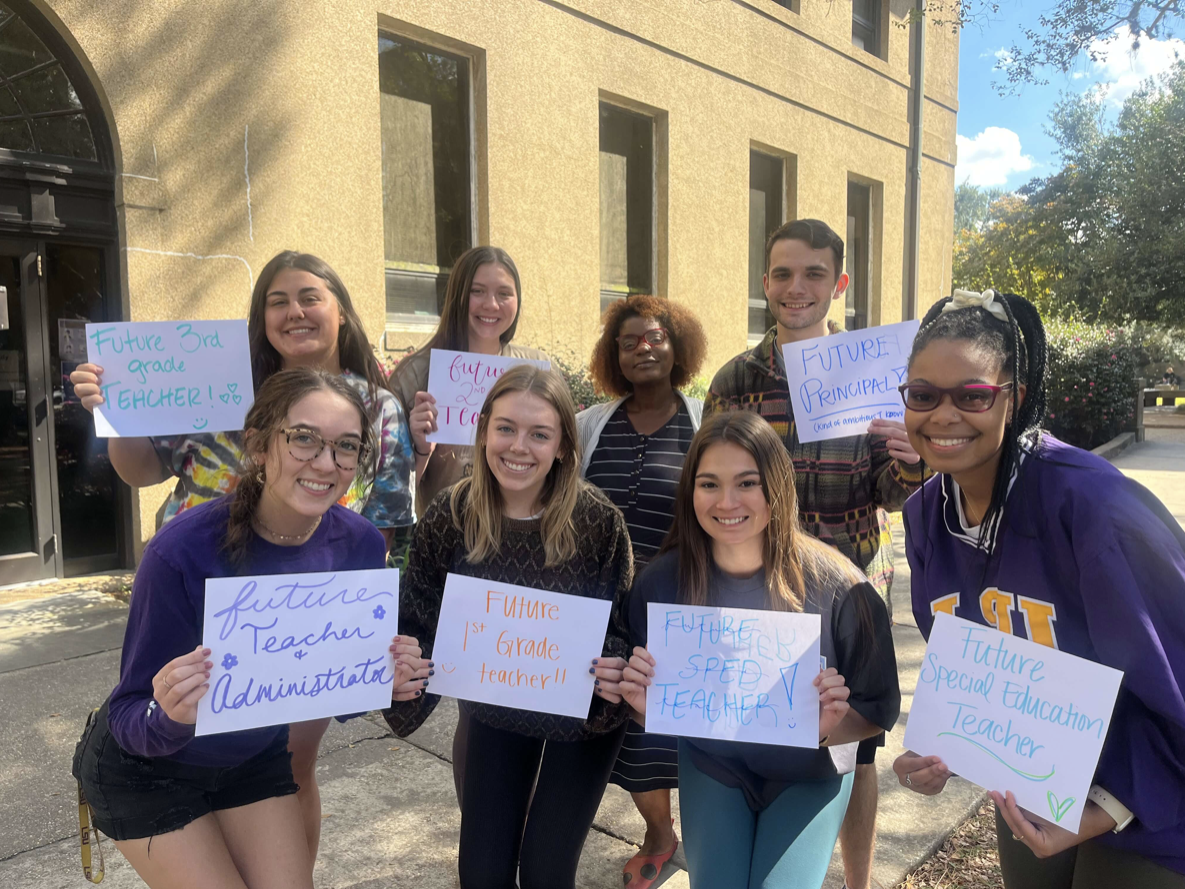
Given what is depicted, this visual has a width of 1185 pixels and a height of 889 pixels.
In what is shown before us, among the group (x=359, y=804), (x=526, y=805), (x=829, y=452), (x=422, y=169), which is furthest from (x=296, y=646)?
(x=422, y=169)

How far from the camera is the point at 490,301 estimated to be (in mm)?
3205

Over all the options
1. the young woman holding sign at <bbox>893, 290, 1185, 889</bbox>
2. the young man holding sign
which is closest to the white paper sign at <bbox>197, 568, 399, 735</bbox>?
the young woman holding sign at <bbox>893, 290, 1185, 889</bbox>

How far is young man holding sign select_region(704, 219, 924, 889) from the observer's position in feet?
8.51

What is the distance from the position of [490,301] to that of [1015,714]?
7.18 feet

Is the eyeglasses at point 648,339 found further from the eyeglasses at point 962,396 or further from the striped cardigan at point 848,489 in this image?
the eyeglasses at point 962,396

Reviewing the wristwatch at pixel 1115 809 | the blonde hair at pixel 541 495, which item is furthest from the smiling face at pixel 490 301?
the wristwatch at pixel 1115 809

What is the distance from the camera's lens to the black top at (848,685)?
221 centimetres

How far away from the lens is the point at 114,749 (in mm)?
1990

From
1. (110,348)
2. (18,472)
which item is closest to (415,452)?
(110,348)

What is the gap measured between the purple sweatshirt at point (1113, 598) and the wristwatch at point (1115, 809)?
1 centimetres

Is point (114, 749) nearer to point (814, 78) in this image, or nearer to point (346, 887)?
point (346, 887)

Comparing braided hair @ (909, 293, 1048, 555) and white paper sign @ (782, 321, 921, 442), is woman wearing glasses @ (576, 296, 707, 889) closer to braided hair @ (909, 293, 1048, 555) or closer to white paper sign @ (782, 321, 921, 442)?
white paper sign @ (782, 321, 921, 442)

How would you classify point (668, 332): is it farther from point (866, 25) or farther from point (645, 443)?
point (866, 25)

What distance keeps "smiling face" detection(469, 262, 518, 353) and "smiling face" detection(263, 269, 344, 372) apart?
24.5 inches
